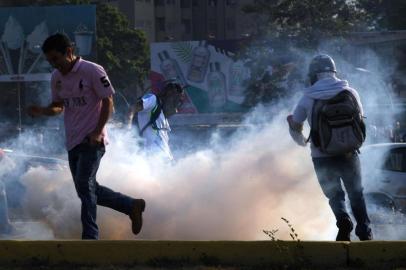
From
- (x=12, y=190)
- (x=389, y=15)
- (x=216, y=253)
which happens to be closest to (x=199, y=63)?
(x=389, y=15)

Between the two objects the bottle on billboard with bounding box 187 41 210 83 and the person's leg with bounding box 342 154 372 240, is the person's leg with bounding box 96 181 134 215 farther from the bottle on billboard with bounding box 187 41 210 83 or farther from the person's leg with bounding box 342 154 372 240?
the bottle on billboard with bounding box 187 41 210 83

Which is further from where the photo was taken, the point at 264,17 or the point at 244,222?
the point at 264,17

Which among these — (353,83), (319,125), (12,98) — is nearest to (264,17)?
(12,98)

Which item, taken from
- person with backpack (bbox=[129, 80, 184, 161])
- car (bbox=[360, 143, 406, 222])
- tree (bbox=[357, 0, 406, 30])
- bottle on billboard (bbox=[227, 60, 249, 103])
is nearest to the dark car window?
car (bbox=[360, 143, 406, 222])

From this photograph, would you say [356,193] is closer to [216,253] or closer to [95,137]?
[216,253]

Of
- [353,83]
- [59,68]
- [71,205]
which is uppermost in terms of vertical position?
[59,68]

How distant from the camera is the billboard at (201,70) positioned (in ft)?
151

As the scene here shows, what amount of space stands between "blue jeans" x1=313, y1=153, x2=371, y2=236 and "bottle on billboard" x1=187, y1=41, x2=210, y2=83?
39819 millimetres

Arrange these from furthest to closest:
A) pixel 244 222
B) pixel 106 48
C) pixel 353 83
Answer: pixel 106 48 < pixel 353 83 < pixel 244 222

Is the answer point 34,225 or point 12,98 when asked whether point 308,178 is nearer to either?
point 34,225

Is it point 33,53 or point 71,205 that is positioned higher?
point 71,205

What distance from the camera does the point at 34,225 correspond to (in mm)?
9312

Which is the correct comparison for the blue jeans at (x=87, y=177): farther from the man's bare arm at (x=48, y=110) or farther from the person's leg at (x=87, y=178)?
the man's bare arm at (x=48, y=110)

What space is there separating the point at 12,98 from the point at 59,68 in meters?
42.2
